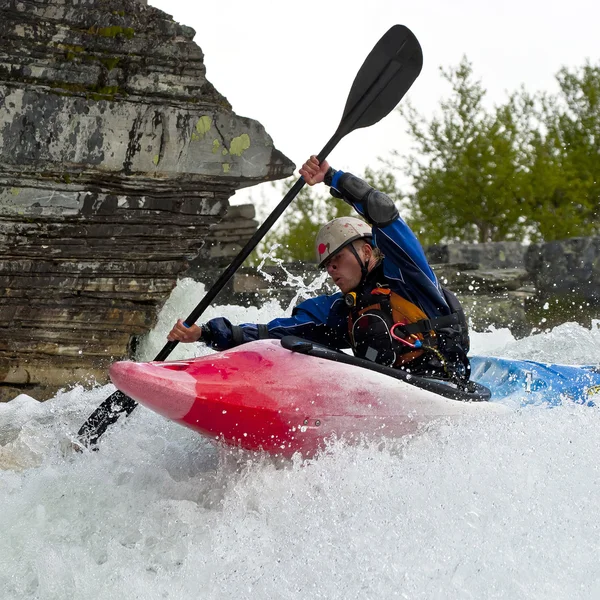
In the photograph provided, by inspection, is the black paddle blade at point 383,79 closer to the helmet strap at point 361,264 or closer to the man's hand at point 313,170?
the man's hand at point 313,170

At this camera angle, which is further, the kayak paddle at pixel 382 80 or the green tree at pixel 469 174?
the green tree at pixel 469 174

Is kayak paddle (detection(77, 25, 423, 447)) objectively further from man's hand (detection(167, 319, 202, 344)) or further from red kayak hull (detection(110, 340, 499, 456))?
red kayak hull (detection(110, 340, 499, 456))

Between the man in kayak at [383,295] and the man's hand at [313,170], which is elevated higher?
the man's hand at [313,170]

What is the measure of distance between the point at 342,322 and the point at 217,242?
4.19 meters

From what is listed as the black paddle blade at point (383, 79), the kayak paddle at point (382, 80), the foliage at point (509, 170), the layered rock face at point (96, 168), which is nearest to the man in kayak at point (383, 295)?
the kayak paddle at point (382, 80)

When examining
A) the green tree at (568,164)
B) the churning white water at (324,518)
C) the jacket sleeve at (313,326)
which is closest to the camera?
the churning white water at (324,518)

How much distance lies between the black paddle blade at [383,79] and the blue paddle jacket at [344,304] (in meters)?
0.64

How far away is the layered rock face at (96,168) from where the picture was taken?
4543 mm

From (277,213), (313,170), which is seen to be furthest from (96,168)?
(313,170)

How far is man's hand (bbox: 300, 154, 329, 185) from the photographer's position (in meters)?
3.49

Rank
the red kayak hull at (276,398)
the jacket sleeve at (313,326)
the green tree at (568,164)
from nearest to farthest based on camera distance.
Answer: the red kayak hull at (276,398) < the jacket sleeve at (313,326) < the green tree at (568,164)

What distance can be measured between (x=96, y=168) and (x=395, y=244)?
2050mm

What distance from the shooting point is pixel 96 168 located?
4656mm

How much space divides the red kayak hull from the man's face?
55 cm
